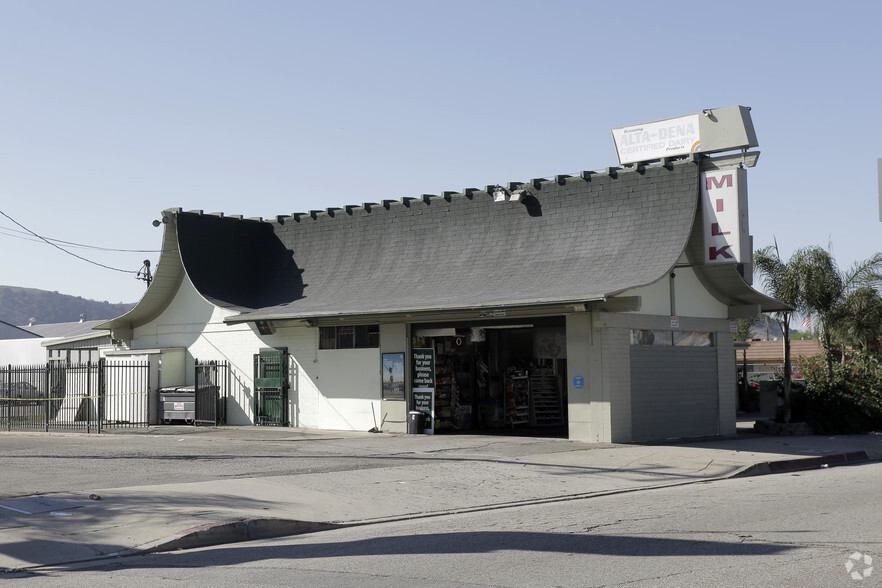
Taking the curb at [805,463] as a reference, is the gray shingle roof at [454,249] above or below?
above

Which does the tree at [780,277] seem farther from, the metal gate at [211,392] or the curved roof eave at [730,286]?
the metal gate at [211,392]

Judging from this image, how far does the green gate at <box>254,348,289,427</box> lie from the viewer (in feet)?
90.9

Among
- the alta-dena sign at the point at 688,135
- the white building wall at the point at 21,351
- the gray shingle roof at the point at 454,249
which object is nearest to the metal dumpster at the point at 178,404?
the gray shingle roof at the point at 454,249

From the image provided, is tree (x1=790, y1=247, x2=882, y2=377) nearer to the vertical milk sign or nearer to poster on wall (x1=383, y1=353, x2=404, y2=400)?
the vertical milk sign

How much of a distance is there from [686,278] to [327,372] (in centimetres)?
1021

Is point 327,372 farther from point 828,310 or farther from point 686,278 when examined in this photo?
point 828,310

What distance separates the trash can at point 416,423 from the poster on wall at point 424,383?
0.52 ft

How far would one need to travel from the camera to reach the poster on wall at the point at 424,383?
82.2 feet

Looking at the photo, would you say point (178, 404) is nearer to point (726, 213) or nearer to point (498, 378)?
point (498, 378)

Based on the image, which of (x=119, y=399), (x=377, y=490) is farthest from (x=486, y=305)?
(x=119, y=399)

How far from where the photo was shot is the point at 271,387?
Answer: 91.4 feet

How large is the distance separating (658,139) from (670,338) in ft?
23.6

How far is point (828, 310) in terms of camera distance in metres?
30.4

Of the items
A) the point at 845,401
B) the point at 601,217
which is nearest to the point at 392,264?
the point at 601,217
